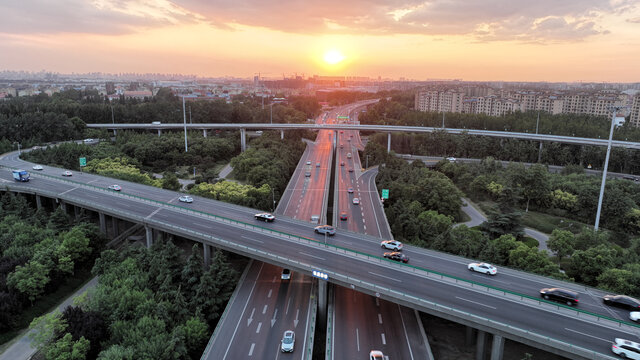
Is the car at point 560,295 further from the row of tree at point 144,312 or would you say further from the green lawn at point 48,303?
the green lawn at point 48,303

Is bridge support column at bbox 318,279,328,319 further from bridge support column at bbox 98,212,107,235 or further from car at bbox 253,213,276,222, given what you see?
bridge support column at bbox 98,212,107,235

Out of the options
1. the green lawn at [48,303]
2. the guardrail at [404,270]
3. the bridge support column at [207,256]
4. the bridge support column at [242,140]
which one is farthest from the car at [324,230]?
the bridge support column at [242,140]

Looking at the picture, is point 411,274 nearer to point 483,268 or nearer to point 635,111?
point 483,268

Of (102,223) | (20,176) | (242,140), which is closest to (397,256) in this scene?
(102,223)

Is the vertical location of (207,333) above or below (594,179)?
below

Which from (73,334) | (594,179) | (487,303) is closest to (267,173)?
(73,334)

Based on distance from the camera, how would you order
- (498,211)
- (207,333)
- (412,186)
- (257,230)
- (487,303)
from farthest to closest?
(412,186)
(498,211)
(257,230)
(207,333)
(487,303)

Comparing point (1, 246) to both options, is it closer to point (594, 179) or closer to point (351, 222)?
point (351, 222)
